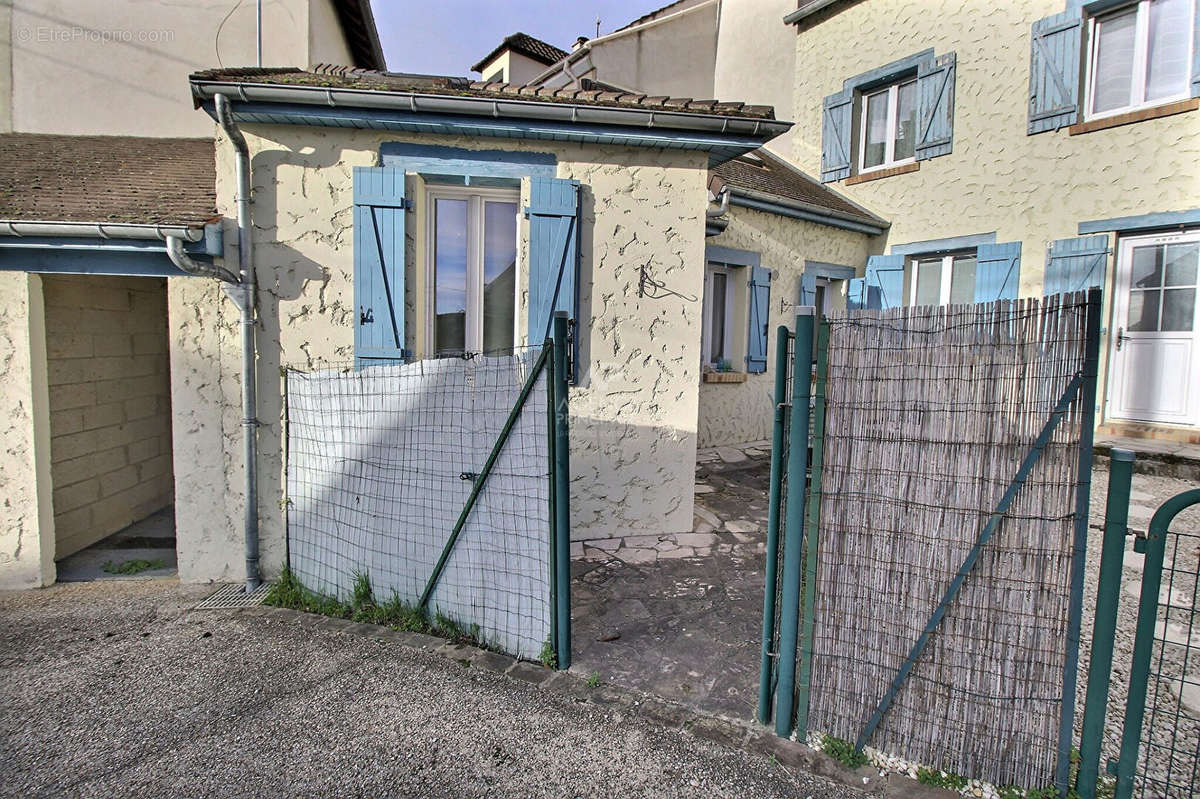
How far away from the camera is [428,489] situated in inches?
134

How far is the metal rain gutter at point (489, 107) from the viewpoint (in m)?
3.94

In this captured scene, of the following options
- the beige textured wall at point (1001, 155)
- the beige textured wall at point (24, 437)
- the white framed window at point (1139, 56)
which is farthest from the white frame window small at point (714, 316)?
the beige textured wall at point (24, 437)

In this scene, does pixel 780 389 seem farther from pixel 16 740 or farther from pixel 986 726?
pixel 16 740

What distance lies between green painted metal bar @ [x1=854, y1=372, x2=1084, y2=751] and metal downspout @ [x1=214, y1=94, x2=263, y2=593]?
398cm

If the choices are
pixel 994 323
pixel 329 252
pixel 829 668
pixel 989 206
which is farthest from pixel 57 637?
pixel 989 206

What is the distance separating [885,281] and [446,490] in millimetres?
8639

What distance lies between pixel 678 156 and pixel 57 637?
Answer: 17.3ft

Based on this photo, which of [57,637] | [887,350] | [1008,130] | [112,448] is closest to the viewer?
[887,350]

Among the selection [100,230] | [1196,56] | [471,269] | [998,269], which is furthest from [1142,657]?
[1196,56]

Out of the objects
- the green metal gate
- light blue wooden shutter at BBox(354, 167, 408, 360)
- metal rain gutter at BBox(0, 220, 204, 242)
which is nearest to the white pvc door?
the green metal gate

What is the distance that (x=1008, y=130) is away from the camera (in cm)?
832

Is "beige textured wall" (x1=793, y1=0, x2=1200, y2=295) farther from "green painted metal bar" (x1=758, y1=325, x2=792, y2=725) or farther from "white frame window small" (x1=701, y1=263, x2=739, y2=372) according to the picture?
"green painted metal bar" (x1=758, y1=325, x2=792, y2=725)

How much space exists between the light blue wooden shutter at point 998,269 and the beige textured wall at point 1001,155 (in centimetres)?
12

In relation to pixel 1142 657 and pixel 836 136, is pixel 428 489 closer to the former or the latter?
pixel 1142 657
